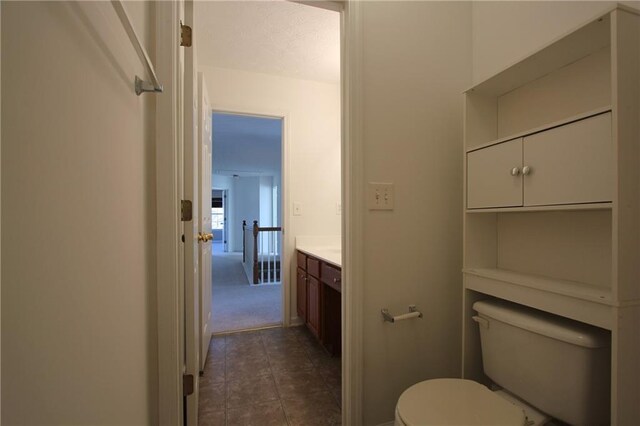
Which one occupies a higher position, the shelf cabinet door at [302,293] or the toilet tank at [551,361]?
the toilet tank at [551,361]

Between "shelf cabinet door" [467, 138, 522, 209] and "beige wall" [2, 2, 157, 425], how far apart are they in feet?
4.27

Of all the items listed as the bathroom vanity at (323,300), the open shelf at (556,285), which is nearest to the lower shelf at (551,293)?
the open shelf at (556,285)

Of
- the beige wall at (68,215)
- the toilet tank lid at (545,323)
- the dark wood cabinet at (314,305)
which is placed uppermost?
the beige wall at (68,215)

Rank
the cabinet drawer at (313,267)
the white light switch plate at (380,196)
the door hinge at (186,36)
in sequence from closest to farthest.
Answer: the door hinge at (186,36) → the white light switch plate at (380,196) → the cabinet drawer at (313,267)

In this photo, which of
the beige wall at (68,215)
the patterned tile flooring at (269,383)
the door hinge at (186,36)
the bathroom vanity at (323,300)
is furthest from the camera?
the bathroom vanity at (323,300)

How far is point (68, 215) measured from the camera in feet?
1.61

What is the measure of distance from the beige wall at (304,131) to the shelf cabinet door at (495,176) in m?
1.83

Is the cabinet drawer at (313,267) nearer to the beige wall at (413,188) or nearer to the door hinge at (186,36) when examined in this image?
the beige wall at (413,188)

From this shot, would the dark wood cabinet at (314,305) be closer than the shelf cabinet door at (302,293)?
Yes

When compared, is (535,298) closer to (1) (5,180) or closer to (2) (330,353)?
(1) (5,180)

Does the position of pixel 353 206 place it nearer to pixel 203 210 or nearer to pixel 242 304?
pixel 203 210

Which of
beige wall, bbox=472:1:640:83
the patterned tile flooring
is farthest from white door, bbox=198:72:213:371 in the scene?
beige wall, bbox=472:1:640:83

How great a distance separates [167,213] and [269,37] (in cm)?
184

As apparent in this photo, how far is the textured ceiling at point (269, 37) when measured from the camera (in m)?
1.92
